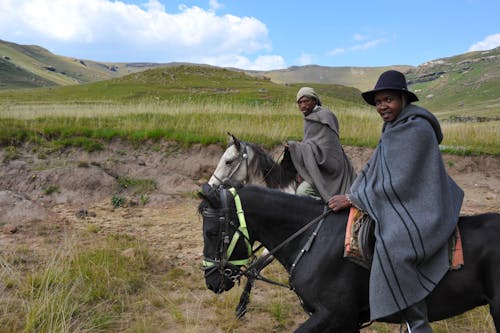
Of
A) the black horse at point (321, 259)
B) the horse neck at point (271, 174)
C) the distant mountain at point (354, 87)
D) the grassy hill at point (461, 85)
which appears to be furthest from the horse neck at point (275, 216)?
the grassy hill at point (461, 85)

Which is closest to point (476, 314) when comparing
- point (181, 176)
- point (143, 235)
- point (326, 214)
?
point (326, 214)

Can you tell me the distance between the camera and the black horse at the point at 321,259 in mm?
2898

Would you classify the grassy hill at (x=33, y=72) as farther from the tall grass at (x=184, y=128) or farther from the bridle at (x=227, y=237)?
the bridle at (x=227, y=237)

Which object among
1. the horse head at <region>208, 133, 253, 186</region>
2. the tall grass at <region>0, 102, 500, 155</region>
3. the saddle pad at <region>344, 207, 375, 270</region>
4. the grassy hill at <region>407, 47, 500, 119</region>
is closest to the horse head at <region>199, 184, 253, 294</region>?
the saddle pad at <region>344, 207, 375, 270</region>

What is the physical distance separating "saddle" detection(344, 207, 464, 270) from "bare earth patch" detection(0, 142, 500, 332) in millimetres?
2360

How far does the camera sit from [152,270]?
6176 mm

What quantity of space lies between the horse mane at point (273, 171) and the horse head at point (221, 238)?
2.70 m

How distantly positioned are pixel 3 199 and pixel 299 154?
7.13 m

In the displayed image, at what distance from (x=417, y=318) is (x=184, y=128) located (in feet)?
37.5

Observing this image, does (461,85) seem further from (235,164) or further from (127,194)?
(235,164)

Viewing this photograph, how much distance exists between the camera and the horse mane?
599 cm

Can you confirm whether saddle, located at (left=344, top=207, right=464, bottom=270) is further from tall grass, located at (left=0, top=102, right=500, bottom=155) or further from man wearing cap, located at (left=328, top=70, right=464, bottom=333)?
tall grass, located at (left=0, top=102, right=500, bottom=155)

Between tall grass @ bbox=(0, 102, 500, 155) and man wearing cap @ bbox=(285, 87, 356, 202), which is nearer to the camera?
man wearing cap @ bbox=(285, 87, 356, 202)

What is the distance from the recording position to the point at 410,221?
109 inches
